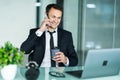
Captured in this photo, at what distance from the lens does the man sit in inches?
102

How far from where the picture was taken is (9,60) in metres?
1.80

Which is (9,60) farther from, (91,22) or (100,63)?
(91,22)

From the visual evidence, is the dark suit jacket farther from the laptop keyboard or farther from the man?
the laptop keyboard

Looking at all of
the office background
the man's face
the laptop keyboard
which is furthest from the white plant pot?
the office background

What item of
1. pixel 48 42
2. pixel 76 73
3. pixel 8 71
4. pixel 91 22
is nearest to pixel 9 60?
pixel 8 71

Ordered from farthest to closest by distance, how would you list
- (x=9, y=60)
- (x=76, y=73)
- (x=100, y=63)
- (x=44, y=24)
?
(x=44, y=24) < (x=76, y=73) < (x=100, y=63) < (x=9, y=60)

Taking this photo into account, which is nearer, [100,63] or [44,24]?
[100,63]

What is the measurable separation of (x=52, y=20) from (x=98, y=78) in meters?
0.84

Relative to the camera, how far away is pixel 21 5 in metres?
3.71

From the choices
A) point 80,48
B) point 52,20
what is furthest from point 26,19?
point 52,20

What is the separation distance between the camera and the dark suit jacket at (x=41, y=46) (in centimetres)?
260

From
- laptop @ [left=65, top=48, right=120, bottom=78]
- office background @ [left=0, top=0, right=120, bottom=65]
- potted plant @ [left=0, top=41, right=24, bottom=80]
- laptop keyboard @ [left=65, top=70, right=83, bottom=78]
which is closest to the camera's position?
potted plant @ [left=0, top=41, right=24, bottom=80]

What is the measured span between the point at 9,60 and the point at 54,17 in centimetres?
92

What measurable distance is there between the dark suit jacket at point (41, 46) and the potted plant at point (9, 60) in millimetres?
754
